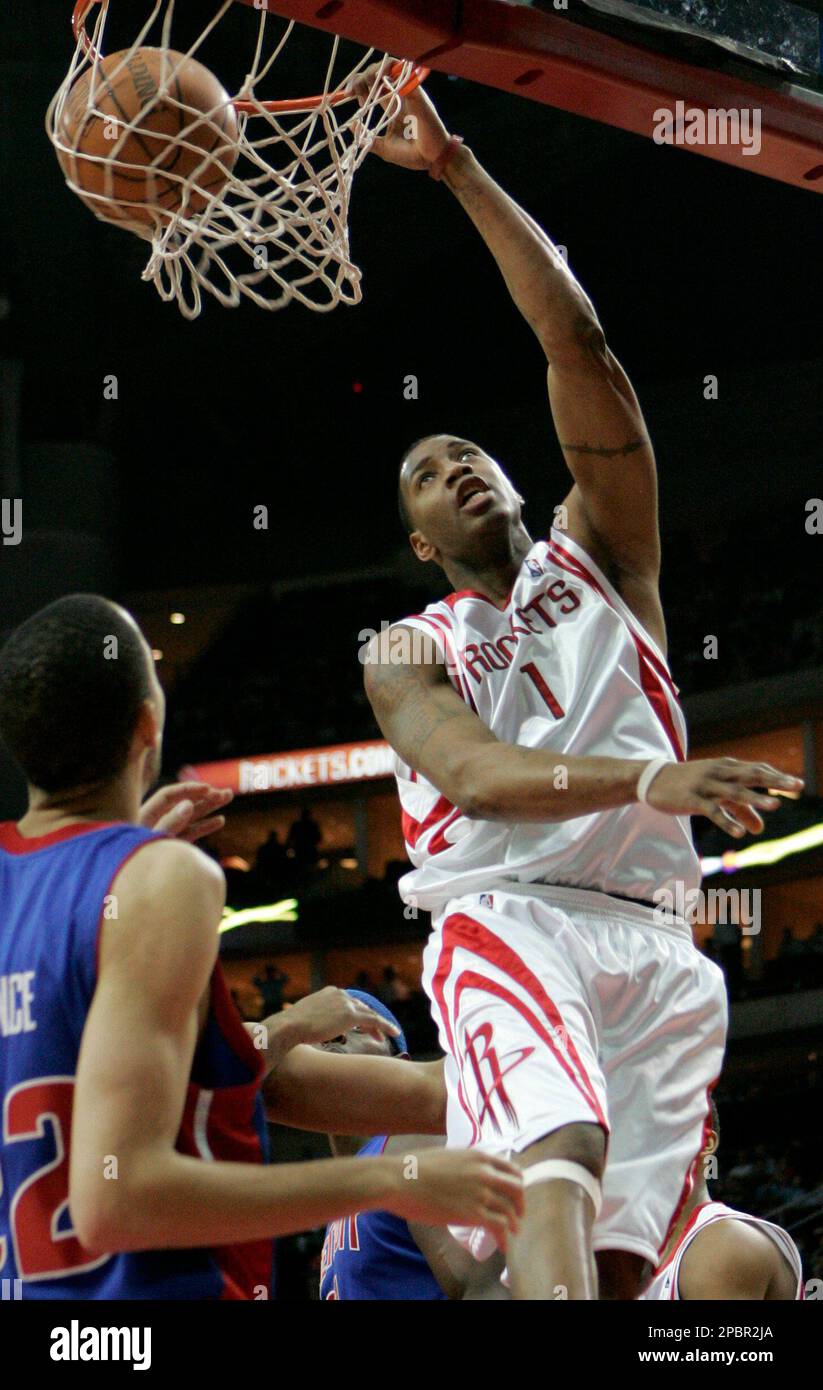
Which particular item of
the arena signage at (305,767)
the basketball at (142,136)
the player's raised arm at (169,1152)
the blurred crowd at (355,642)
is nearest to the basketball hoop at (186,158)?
the basketball at (142,136)

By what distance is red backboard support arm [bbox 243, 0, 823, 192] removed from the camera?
312cm

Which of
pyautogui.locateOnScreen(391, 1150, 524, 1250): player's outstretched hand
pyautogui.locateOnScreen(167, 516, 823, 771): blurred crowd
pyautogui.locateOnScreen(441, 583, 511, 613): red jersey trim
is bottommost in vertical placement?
pyautogui.locateOnScreen(167, 516, 823, 771): blurred crowd

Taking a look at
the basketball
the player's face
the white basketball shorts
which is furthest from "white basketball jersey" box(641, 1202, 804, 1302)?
the basketball

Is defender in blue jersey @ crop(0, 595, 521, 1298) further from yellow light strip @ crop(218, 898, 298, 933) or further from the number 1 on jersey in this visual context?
yellow light strip @ crop(218, 898, 298, 933)

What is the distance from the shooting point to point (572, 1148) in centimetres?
265

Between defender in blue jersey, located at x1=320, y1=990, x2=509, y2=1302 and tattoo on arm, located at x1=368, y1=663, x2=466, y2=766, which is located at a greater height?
tattoo on arm, located at x1=368, y1=663, x2=466, y2=766

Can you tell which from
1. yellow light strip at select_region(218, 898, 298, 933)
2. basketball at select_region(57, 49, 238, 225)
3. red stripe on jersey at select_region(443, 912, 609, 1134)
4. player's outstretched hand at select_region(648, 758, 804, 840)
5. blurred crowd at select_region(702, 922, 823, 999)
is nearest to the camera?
player's outstretched hand at select_region(648, 758, 804, 840)

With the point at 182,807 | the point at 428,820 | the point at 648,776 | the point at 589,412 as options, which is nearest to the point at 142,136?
the point at 589,412

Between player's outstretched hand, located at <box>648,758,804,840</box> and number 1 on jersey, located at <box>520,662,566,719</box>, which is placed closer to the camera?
player's outstretched hand, located at <box>648,758,804,840</box>

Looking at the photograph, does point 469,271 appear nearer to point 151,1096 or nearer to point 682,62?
point 682,62

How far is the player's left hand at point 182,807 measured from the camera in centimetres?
248
